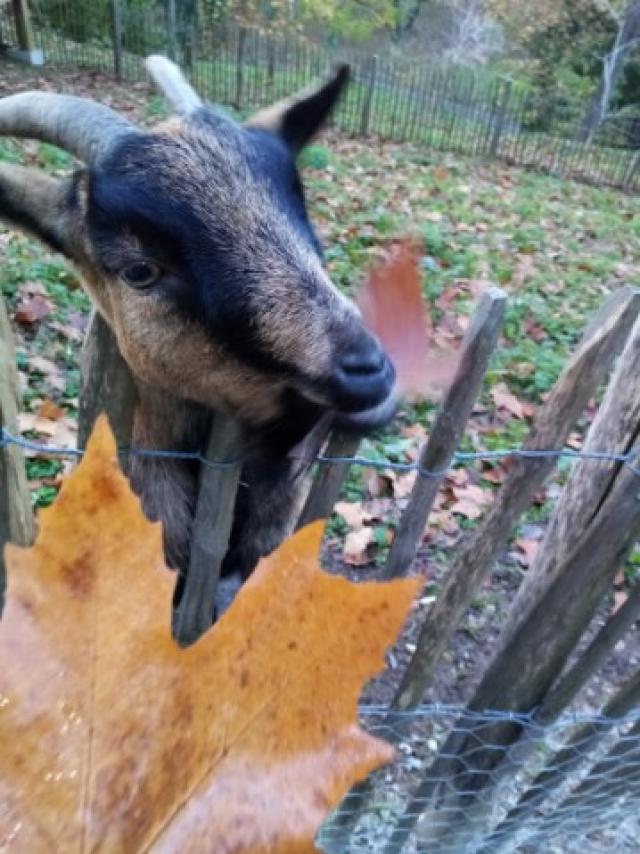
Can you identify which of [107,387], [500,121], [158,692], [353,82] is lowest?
[500,121]

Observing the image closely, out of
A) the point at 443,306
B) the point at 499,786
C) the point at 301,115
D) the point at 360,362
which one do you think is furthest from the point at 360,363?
the point at 443,306

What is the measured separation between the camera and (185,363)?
172cm

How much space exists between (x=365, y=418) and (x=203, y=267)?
0.49m

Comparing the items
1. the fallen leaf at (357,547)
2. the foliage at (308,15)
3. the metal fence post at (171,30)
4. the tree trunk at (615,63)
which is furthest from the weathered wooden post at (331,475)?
the tree trunk at (615,63)

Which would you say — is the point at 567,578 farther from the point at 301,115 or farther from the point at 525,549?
the point at 525,549

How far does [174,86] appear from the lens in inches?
85.8

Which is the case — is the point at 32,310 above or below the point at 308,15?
above

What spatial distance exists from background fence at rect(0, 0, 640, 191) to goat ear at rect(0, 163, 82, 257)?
14.5 meters

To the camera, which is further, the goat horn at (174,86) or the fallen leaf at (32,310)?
the fallen leaf at (32,310)

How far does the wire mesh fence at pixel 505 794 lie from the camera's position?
2299mm

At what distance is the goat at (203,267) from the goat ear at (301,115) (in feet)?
0.97

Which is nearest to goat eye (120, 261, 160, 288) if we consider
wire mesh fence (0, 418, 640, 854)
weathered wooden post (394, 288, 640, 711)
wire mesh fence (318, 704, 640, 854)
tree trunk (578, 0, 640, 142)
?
wire mesh fence (0, 418, 640, 854)

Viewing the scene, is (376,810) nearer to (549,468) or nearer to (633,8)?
(549,468)

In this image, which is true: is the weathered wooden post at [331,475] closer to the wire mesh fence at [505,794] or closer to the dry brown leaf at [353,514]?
the wire mesh fence at [505,794]
